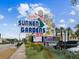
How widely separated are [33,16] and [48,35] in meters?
2.58

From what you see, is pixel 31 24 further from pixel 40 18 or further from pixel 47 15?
pixel 47 15

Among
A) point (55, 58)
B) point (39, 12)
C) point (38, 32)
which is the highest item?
point (39, 12)

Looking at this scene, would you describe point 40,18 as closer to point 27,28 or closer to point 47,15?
point 27,28

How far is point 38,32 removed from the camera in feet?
70.5

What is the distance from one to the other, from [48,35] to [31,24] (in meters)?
4.73

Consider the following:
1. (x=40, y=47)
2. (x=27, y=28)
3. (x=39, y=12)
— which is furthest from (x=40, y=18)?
(x=40, y=47)

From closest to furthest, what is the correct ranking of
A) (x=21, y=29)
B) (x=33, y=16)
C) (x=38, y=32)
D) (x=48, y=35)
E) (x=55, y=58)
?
(x=55, y=58)
(x=21, y=29)
(x=38, y=32)
(x=33, y=16)
(x=48, y=35)

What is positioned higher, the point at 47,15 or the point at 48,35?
the point at 47,15

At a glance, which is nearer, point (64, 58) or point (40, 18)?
point (64, 58)

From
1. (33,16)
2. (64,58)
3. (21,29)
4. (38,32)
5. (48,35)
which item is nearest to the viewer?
(64,58)

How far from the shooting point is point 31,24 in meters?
20.5

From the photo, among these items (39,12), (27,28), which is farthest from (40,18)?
(27,28)

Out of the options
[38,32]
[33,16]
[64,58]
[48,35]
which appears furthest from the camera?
[48,35]

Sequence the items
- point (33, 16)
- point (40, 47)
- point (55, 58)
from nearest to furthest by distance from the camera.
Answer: point (55, 58)
point (33, 16)
point (40, 47)
